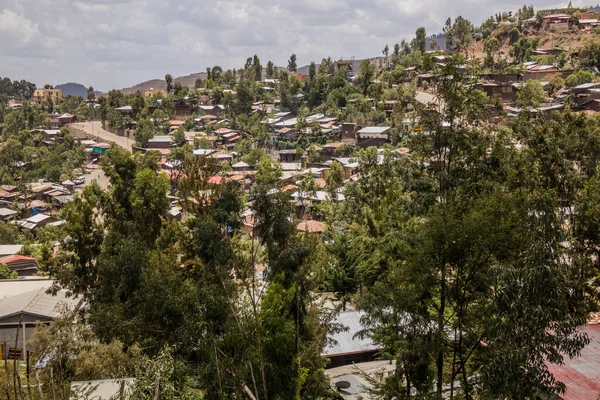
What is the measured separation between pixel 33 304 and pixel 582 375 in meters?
10.7

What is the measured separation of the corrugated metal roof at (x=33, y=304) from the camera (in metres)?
10.9

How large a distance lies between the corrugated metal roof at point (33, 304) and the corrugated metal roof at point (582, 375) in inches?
354

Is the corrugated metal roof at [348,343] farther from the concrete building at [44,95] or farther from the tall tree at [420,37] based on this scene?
the concrete building at [44,95]

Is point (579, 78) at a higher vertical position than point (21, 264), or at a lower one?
higher

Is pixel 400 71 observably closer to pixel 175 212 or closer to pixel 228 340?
pixel 175 212

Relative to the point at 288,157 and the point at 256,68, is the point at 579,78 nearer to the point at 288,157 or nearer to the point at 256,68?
the point at 288,157

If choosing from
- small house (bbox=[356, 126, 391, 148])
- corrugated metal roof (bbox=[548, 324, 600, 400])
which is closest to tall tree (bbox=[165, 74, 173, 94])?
small house (bbox=[356, 126, 391, 148])

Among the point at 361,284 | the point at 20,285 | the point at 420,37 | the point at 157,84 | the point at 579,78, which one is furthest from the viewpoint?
the point at 157,84

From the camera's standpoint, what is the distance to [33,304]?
11.2 meters

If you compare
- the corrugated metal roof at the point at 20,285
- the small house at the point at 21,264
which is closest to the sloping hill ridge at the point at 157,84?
the small house at the point at 21,264

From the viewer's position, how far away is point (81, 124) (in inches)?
2064

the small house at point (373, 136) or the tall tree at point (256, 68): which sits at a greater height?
the tall tree at point (256, 68)

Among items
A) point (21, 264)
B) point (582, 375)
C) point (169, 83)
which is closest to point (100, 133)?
point (169, 83)

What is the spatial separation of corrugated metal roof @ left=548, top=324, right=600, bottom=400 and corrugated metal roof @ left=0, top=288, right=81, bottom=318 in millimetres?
8983
